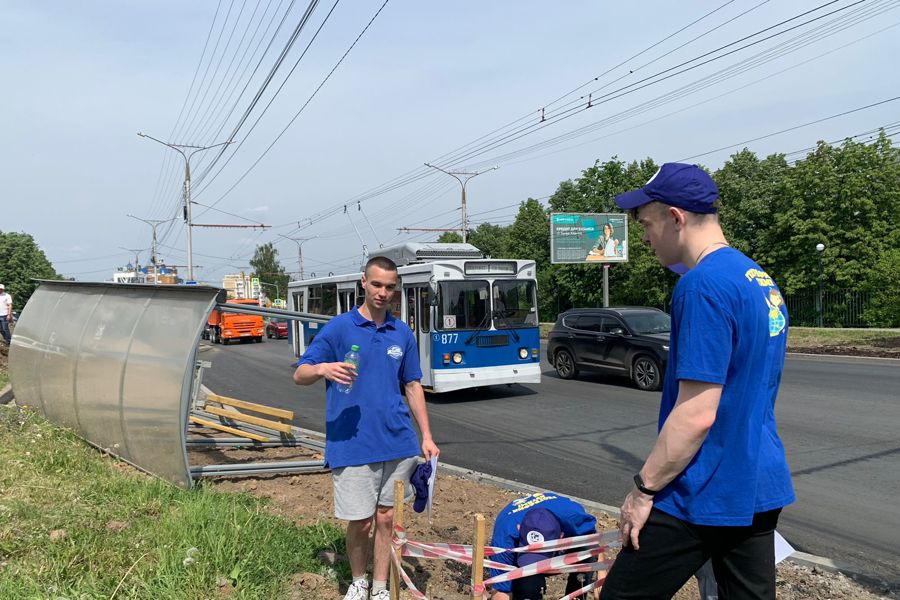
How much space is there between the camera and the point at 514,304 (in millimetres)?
13531

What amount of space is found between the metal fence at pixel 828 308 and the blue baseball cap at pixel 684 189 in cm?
3227

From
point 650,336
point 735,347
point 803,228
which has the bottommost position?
point 650,336

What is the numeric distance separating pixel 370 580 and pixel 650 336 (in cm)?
1076

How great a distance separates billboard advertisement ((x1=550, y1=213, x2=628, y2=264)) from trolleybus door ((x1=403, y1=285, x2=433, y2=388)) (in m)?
20.1

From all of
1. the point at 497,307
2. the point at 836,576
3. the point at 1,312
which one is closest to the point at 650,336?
the point at 497,307

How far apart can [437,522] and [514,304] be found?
8.68 meters

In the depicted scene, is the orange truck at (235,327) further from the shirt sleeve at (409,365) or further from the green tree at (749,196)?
the shirt sleeve at (409,365)

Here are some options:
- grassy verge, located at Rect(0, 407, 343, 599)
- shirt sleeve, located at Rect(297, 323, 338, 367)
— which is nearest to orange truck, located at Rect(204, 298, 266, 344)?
grassy verge, located at Rect(0, 407, 343, 599)

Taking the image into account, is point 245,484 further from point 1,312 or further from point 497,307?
point 1,312

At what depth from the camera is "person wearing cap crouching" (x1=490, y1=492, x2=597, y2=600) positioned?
2.79 metres

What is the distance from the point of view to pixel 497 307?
43.8 ft

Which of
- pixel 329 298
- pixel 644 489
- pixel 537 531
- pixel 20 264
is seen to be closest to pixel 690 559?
pixel 644 489

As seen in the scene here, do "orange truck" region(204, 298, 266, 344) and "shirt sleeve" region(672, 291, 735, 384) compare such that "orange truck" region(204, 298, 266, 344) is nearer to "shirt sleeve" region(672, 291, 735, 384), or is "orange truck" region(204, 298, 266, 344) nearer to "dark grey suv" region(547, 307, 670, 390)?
"dark grey suv" region(547, 307, 670, 390)

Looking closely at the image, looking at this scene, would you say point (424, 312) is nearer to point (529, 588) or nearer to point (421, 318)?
point (421, 318)
